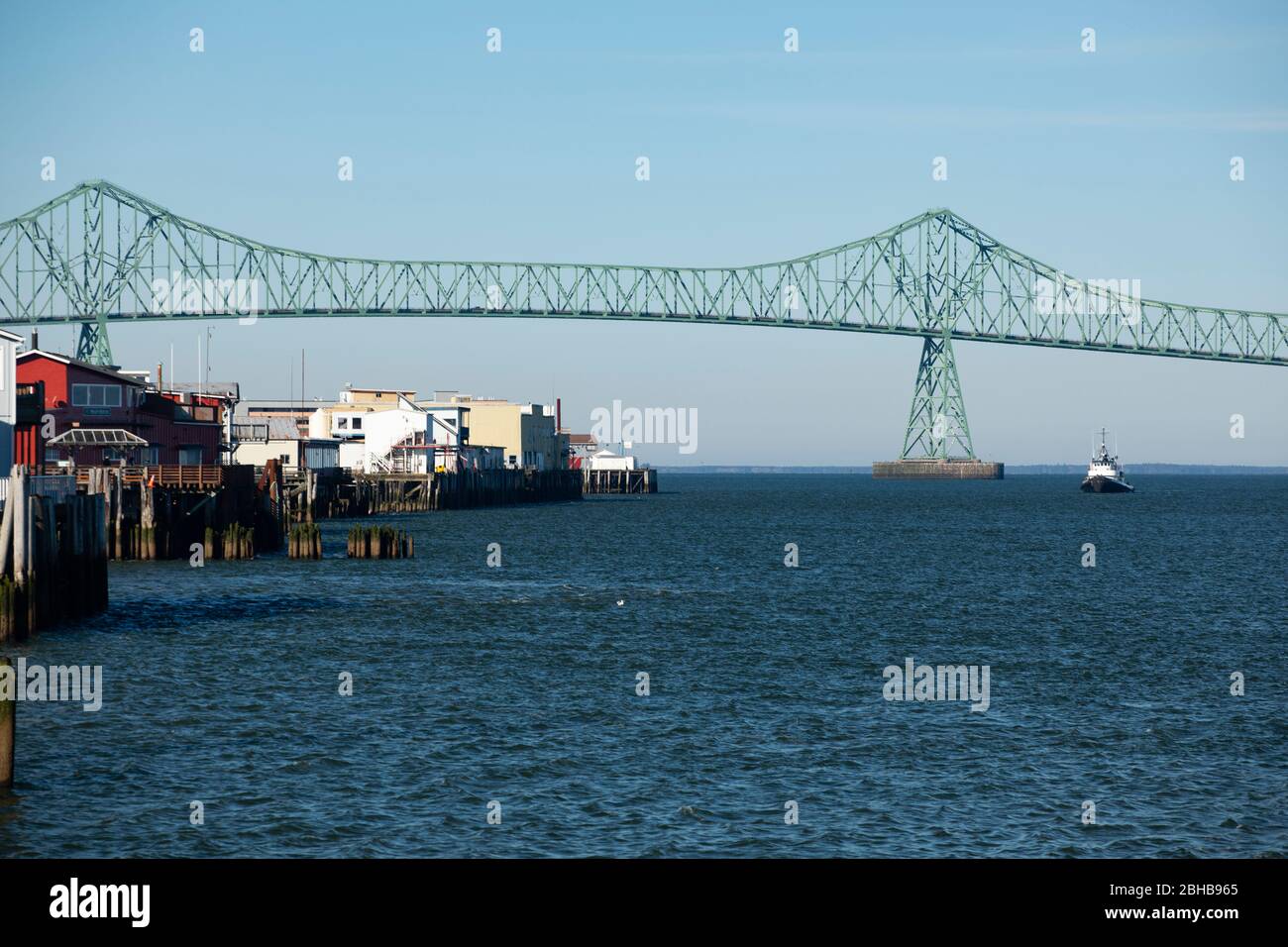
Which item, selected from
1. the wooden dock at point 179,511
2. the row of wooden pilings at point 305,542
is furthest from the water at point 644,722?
the row of wooden pilings at point 305,542

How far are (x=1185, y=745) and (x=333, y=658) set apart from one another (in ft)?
59.3

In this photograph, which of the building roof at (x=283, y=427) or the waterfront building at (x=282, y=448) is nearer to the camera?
the waterfront building at (x=282, y=448)

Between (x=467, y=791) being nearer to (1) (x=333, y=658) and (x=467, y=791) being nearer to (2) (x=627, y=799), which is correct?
(2) (x=627, y=799)

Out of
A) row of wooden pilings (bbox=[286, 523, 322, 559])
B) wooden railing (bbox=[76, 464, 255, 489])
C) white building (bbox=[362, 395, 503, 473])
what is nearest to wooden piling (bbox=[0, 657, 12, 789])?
row of wooden pilings (bbox=[286, 523, 322, 559])

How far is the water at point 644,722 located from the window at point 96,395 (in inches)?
667

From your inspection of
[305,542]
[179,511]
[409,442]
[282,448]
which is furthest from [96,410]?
[409,442]

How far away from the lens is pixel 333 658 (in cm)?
3284

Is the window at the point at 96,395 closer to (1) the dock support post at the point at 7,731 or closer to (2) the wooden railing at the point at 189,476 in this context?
(2) the wooden railing at the point at 189,476

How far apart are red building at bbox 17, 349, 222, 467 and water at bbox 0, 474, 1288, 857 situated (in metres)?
14.3

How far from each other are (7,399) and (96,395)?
26331mm

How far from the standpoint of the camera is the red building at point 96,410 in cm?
6712

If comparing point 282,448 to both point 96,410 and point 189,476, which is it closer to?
point 96,410

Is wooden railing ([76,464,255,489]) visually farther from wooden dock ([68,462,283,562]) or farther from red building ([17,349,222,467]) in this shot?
red building ([17,349,222,467])

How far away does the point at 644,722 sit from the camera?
25.6 meters
